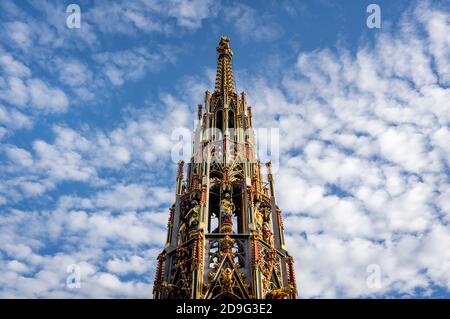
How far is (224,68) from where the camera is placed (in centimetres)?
4297

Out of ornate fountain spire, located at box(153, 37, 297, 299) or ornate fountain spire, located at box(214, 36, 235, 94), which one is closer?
ornate fountain spire, located at box(153, 37, 297, 299)

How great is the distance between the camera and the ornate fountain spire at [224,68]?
134 feet

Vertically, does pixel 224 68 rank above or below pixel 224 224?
above

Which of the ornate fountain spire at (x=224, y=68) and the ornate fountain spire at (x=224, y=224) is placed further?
the ornate fountain spire at (x=224, y=68)

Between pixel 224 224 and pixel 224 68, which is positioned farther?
pixel 224 68

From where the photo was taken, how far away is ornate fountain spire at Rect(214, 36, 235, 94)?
41.0 m

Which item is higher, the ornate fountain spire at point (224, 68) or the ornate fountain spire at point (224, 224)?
the ornate fountain spire at point (224, 68)

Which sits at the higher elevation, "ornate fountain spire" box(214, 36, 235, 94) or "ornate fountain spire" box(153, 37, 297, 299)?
"ornate fountain spire" box(214, 36, 235, 94)
